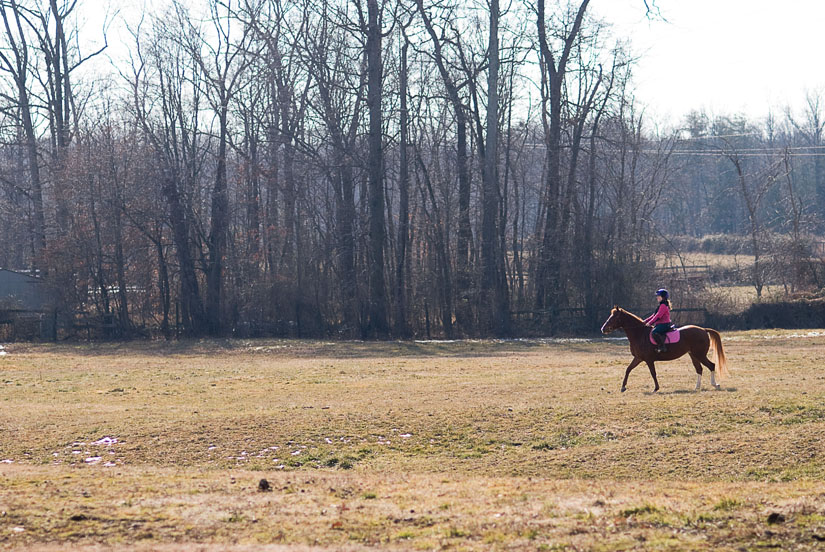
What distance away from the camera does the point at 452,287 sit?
4156 centimetres

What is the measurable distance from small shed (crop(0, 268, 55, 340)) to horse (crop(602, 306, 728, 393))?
31.4 meters

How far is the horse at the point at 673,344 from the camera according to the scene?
53.9 ft

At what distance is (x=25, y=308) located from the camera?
41.7 metres

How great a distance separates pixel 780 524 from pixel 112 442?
1013 centimetres

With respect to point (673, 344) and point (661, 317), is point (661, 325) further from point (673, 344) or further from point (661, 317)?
point (673, 344)

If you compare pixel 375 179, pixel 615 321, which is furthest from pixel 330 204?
pixel 615 321

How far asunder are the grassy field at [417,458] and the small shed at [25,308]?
55.2 feet

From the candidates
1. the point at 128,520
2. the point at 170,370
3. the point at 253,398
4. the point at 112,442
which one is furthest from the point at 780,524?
the point at 170,370

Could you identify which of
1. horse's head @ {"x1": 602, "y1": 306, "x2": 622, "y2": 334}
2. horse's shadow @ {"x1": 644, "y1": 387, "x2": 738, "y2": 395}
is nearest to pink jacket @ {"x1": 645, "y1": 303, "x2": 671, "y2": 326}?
horse's head @ {"x1": 602, "y1": 306, "x2": 622, "y2": 334}

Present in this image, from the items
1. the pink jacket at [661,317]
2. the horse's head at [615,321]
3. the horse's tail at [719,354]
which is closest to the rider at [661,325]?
the pink jacket at [661,317]

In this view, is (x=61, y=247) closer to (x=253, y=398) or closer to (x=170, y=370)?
(x=170, y=370)

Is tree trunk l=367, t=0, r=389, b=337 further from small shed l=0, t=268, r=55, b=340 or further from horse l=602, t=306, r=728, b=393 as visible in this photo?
horse l=602, t=306, r=728, b=393

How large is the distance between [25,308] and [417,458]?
3486cm

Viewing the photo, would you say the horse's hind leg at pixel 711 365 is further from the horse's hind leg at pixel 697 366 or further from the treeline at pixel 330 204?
the treeline at pixel 330 204
